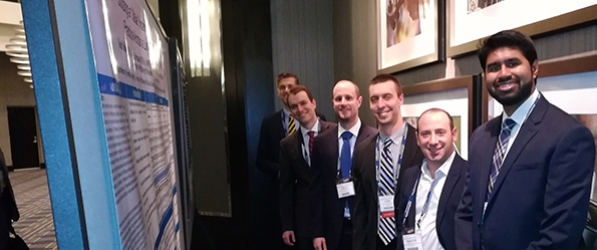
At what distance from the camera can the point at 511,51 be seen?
1.18 metres

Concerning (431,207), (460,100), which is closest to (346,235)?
(431,207)

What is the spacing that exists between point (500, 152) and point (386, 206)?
0.88 metres

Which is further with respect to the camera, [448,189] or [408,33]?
[408,33]

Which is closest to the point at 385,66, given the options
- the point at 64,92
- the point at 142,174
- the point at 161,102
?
the point at 161,102

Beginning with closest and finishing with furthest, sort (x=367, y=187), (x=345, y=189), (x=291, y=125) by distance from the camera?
(x=367, y=187)
(x=345, y=189)
(x=291, y=125)

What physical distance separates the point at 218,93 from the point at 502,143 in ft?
11.1

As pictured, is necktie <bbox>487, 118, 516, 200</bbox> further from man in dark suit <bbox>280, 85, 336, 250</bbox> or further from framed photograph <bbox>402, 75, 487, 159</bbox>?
man in dark suit <bbox>280, 85, 336, 250</bbox>

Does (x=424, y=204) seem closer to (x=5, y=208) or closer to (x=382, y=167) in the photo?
(x=382, y=167)

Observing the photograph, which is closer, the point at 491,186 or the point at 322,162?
the point at 491,186

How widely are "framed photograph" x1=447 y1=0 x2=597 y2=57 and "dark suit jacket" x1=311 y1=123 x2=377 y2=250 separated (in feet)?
2.61

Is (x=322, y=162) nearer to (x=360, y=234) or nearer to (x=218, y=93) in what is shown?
(x=360, y=234)

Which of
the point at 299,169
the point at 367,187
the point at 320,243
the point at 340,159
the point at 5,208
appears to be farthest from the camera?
the point at 299,169

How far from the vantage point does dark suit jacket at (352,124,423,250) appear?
193 centimetres

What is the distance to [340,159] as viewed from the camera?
2400 mm
